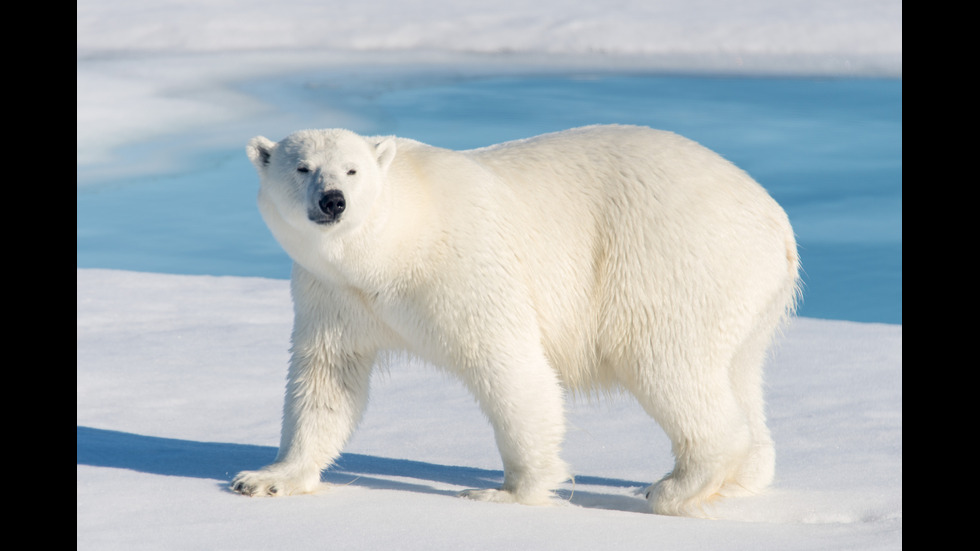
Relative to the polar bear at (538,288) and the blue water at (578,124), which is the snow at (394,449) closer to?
the polar bear at (538,288)

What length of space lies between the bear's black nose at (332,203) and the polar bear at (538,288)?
3 centimetres

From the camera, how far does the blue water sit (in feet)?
34.7

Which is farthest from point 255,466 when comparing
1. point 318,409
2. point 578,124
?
point 578,124

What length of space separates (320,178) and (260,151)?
36 cm

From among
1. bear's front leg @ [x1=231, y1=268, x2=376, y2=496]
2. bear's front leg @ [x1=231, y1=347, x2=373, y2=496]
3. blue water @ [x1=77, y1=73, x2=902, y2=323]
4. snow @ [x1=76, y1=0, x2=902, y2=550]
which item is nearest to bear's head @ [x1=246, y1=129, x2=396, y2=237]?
bear's front leg @ [x1=231, y1=268, x2=376, y2=496]

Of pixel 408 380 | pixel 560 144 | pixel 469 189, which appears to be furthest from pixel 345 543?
pixel 408 380

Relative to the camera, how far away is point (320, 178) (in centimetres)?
345

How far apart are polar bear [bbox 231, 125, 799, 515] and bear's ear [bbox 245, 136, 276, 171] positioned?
0.03 ft

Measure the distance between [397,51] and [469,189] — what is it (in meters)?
13.2

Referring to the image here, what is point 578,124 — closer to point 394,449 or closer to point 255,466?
point 394,449

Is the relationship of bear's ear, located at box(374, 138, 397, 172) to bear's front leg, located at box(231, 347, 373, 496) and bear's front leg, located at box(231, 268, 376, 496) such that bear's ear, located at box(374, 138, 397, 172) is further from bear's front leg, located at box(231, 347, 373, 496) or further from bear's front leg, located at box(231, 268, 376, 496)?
bear's front leg, located at box(231, 347, 373, 496)

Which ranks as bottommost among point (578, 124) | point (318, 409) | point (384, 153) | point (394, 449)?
point (394, 449)

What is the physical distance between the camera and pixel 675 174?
13.2 ft

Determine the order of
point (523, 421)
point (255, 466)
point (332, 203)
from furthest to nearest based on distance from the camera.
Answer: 1. point (255, 466)
2. point (523, 421)
3. point (332, 203)
